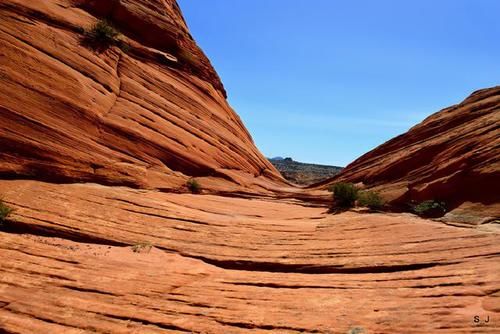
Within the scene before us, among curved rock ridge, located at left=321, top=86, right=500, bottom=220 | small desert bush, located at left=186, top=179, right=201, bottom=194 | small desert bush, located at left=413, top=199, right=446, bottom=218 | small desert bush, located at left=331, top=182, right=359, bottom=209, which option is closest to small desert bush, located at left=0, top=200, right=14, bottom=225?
small desert bush, located at left=186, top=179, right=201, bottom=194

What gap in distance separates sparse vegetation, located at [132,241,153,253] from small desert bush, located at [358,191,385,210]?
9.35m

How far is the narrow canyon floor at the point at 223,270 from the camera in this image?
7.54 metres

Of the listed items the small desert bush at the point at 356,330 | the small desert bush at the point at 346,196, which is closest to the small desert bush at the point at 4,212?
the small desert bush at the point at 356,330

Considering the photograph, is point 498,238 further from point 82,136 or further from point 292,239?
point 82,136

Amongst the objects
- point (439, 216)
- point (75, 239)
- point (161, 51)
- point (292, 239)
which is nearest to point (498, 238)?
point (439, 216)

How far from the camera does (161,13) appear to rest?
25.8 metres

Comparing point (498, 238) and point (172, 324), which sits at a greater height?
point (498, 238)

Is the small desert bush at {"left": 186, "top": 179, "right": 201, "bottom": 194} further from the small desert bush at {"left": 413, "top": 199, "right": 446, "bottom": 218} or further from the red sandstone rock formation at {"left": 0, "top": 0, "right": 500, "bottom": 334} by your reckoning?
the small desert bush at {"left": 413, "top": 199, "right": 446, "bottom": 218}

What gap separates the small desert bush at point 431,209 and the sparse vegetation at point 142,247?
10.1 m

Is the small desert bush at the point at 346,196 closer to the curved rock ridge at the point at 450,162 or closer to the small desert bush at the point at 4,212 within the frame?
the curved rock ridge at the point at 450,162

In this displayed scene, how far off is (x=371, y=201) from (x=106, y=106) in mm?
12321

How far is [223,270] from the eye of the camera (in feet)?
33.7

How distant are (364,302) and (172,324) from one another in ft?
13.3

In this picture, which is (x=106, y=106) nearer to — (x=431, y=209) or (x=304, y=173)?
(x=431, y=209)
